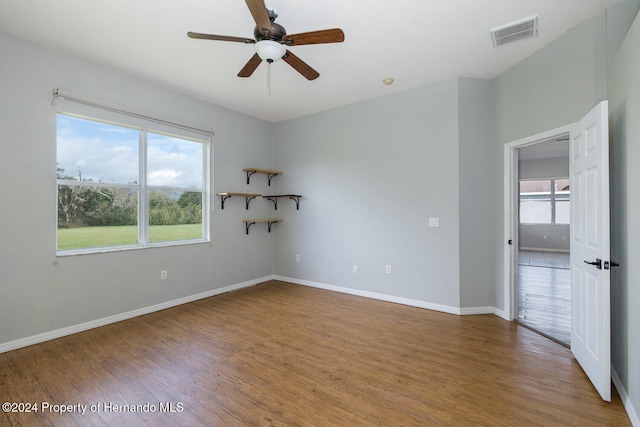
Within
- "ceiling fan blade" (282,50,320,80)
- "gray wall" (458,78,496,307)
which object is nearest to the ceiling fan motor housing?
"ceiling fan blade" (282,50,320,80)

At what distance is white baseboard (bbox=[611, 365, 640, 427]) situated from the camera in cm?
171

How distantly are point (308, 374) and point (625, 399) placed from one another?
2.16m

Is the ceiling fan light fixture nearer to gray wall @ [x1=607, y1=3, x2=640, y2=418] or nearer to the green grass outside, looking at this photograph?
gray wall @ [x1=607, y1=3, x2=640, y2=418]

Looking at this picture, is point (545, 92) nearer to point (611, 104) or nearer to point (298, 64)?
point (611, 104)

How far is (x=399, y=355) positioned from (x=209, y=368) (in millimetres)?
1652

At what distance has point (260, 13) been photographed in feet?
5.95

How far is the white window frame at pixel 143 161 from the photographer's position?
315 centimetres

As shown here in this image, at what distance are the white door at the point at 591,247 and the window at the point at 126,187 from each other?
14.4ft

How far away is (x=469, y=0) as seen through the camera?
7.27ft

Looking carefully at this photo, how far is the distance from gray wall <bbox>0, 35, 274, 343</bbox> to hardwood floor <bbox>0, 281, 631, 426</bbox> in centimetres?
32

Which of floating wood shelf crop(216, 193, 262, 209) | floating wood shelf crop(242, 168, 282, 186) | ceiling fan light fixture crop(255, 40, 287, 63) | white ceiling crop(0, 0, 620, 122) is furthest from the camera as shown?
floating wood shelf crop(242, 168, 282, 186)

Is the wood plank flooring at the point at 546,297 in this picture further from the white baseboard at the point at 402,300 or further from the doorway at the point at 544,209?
the white baseboard at the point at 402,300

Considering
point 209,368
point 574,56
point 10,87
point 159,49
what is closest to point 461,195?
point 574,56

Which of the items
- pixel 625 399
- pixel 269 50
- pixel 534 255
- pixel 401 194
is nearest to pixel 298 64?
pixel 269 50
